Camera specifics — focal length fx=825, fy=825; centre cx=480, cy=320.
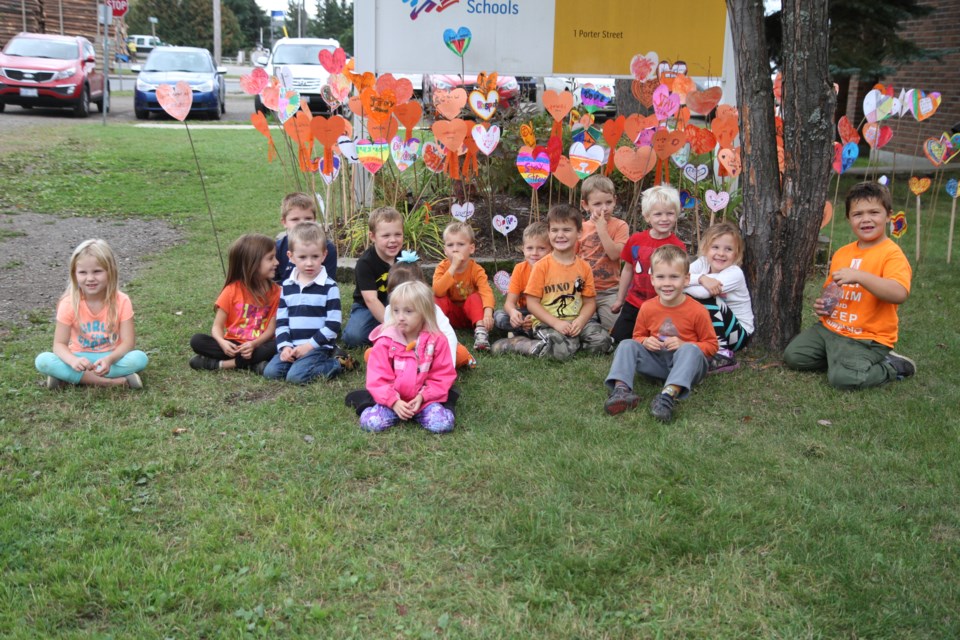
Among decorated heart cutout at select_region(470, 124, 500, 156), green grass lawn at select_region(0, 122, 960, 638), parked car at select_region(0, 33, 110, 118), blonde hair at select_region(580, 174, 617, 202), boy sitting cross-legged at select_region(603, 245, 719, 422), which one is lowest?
green grass lawn at select_region(0, 122, 960, 638)

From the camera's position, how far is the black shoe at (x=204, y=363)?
4492mm

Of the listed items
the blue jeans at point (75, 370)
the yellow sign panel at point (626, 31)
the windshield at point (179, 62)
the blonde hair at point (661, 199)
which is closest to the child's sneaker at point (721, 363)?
the blonde hair at point (661, 199)

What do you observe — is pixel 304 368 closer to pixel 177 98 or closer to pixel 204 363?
pixel 204 363

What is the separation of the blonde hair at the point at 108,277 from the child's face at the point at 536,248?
231cm

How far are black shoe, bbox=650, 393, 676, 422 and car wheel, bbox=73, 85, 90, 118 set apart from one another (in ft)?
53.3

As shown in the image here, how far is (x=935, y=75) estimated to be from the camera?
1446cm

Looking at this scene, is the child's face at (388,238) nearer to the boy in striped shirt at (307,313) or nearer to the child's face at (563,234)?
the boy in striped shirt at (307,313)

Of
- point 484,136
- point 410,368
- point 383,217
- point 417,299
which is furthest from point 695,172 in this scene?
point 410,368

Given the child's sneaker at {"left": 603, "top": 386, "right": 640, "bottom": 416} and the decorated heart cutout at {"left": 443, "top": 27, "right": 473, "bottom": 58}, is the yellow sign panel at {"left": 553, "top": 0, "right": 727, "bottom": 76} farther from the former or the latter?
the child's sneaker at {"left": 603, "top": 386, "right": 640, "bottom": 416}

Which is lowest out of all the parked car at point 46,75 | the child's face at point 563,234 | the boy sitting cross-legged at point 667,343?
the boy sitting cross-legged at point 667,343

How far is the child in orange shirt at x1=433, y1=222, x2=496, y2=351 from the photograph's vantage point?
482 centimetres

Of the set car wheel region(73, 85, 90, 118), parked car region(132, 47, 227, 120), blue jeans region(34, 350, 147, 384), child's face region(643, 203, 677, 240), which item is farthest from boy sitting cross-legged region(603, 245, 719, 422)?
car wheel region(73, 85, 90, 118)

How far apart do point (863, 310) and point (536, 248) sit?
186cm

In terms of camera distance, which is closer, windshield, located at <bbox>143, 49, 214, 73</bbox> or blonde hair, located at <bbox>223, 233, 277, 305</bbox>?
blonde hair, located at <bbox>223, 233, 277, 305</bbox>
